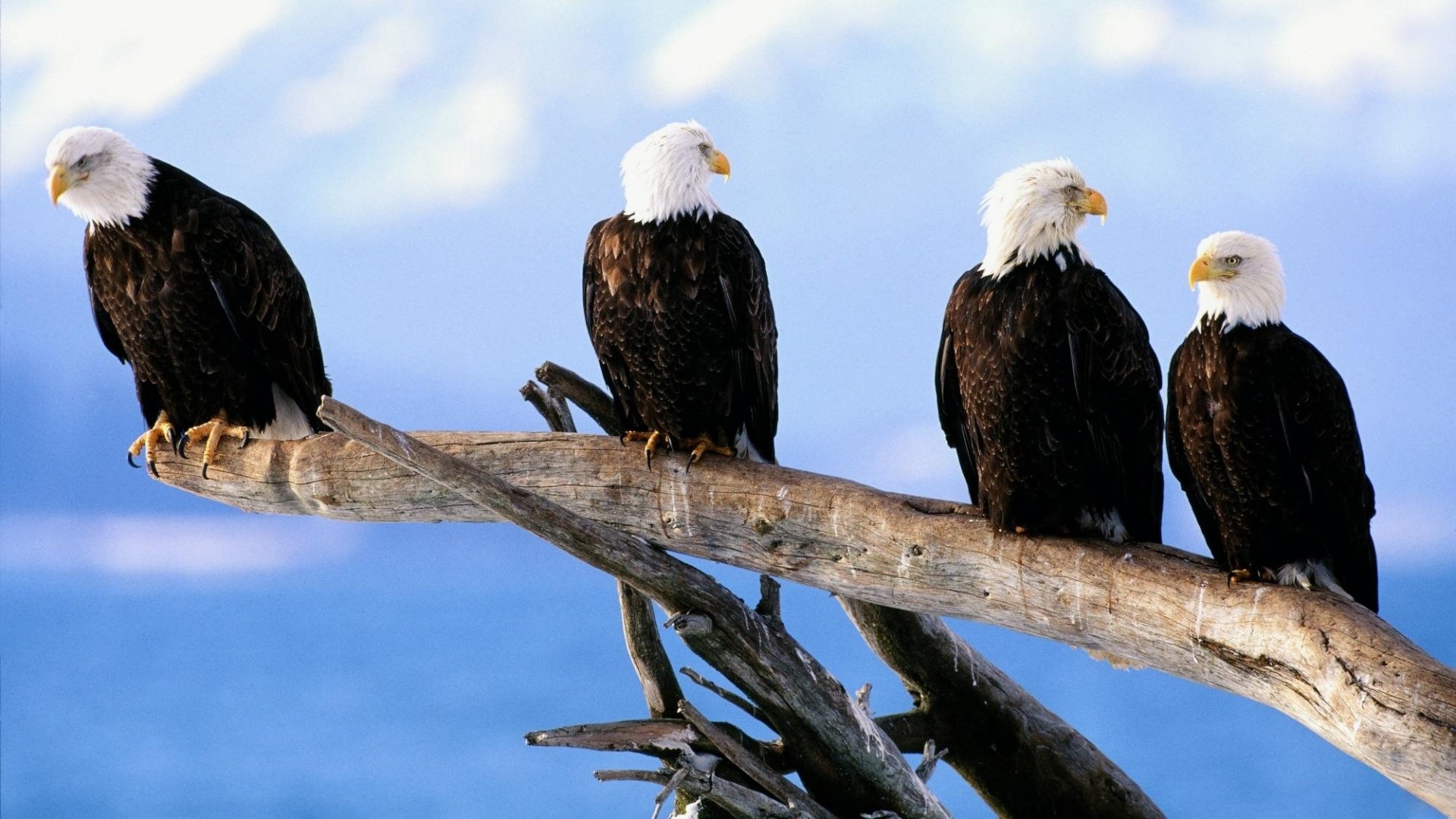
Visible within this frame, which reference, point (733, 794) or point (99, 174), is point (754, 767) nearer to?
point (733, 794)

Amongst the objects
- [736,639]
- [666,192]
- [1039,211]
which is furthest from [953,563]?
[666,192]

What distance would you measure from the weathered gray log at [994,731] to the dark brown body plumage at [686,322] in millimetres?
1407

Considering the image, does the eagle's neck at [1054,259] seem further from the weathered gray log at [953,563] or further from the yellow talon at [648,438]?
the yellow talon at [648,438]

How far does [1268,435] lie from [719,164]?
1941 mm

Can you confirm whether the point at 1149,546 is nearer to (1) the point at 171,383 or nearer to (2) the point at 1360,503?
(2) the point at 1360,503

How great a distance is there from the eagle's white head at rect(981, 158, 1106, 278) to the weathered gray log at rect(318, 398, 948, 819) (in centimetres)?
146

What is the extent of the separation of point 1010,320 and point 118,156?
9.94 feet

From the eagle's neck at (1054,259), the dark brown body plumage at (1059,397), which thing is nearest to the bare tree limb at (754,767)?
the dark brown body plumage at (1059,397)

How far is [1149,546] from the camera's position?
167 inches

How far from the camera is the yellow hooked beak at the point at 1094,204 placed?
4.14 m

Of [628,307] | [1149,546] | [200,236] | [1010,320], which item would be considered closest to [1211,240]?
[1010,320]

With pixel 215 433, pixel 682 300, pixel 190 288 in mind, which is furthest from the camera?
pixel 215 433

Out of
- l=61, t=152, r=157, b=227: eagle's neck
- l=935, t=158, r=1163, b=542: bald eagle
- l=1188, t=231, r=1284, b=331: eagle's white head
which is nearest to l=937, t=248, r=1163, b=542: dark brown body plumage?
l=935, t=158, r=1163, b=542: bald eagle

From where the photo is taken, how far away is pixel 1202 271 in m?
4.05
